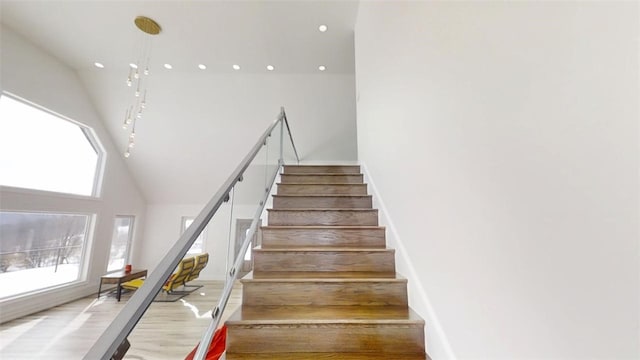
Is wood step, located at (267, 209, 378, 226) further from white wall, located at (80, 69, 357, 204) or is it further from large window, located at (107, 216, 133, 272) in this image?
large window, located at (107, 216, 133, 272)

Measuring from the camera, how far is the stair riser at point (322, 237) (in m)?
2.11

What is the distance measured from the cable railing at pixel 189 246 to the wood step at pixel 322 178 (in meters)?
0.22

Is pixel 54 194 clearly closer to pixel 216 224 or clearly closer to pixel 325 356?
pixel 216 224

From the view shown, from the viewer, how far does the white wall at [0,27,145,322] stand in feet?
13.2

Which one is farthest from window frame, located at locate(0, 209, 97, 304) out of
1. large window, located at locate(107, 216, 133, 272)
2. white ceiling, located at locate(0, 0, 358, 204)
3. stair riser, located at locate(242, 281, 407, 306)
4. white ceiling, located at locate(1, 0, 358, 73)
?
stair riser, located at locate(242, 281, 407, 306)

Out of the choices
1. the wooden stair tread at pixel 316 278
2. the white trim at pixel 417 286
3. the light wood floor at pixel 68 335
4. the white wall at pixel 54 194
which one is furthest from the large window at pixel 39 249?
the white trim at pixel 417 286

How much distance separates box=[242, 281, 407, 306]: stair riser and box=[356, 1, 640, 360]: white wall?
0.54 ft

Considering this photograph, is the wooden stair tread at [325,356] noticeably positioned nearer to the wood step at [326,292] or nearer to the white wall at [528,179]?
the white wall at [528,179]

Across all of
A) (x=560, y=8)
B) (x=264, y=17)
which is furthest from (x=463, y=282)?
(x=264, y=17)

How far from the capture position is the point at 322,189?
2.97 m

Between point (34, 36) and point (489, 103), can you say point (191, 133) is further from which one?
point (489, 103)

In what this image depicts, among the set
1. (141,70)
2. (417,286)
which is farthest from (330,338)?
(141,70)

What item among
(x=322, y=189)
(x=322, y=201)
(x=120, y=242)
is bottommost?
(x=120, y=242)

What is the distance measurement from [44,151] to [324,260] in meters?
5.90
